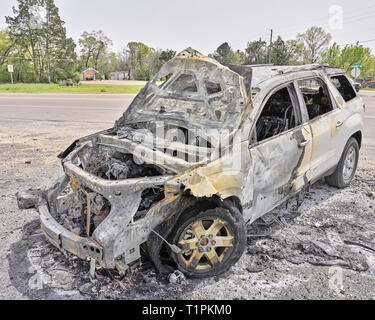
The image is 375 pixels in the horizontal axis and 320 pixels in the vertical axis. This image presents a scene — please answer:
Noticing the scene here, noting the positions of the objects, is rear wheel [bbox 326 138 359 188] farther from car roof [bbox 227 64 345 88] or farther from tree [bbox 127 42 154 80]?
tree [bbox 127 42 154 80]

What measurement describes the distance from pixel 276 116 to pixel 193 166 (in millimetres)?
2321

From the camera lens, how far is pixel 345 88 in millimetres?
5121

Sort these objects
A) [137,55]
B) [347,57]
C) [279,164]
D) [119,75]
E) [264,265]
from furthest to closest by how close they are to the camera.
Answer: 1. [137,55]
2. [119,75]
3. [347,57]
4. [279,164]
5. [264,265]

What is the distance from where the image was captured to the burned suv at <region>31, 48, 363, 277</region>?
2678 mm

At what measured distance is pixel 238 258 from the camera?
3.06 meters

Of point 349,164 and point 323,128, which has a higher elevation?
point 323,128

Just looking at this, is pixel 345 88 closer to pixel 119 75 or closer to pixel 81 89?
pixel 81 89

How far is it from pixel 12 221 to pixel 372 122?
1158cm

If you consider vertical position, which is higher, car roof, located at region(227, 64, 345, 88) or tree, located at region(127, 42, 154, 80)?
tree, located at region(127, 42, 154, 80)

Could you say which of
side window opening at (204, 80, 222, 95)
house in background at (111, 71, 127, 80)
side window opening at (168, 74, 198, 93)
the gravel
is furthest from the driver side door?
house in background at (111, 71, 127, 80)

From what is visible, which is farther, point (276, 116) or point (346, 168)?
point (346, 168)

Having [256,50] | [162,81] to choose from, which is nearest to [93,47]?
[256,50]

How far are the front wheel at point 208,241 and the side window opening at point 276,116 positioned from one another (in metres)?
1.56

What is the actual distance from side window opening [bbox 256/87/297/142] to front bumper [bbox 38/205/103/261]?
2536mm
